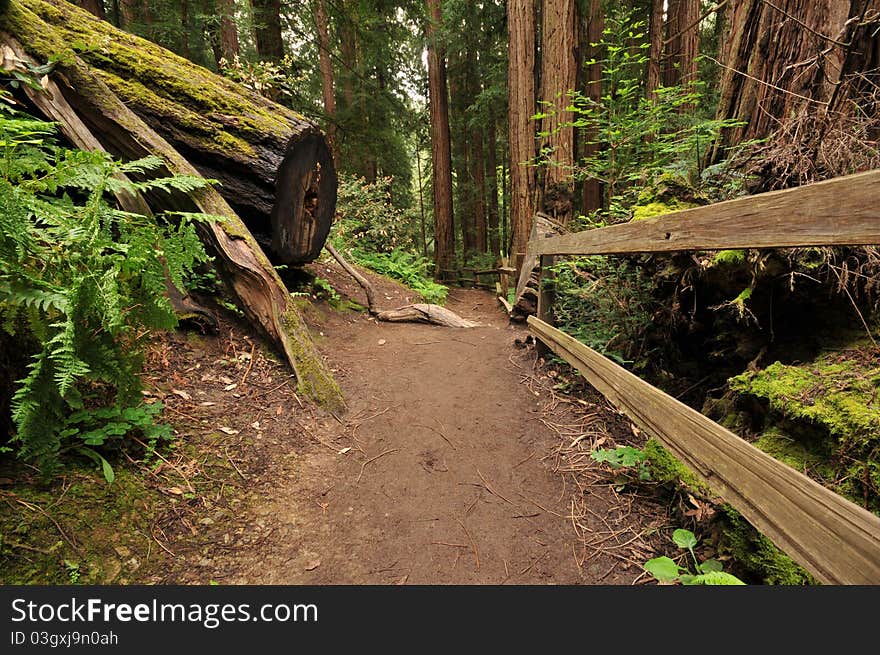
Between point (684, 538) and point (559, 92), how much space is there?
6.86 metres

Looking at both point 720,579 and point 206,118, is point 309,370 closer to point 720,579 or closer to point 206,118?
point 720,579

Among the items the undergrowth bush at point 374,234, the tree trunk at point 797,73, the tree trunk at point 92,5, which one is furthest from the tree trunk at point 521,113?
the tree trunk at point 92,5

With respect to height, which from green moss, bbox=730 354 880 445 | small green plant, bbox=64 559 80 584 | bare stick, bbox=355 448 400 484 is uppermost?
green moss, bbox=730 354 880 445

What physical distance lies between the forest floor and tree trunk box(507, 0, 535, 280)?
15.3ft

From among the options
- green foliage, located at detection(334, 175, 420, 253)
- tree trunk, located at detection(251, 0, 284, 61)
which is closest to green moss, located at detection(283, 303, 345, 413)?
tree trunk, located at detection(251, 0, 284, 61)

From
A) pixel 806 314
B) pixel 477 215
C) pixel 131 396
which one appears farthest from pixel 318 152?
pixel 477 215

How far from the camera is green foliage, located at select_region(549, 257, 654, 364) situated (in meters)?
3.54

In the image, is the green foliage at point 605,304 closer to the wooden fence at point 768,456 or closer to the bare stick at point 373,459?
the wooden fence at point 768,456

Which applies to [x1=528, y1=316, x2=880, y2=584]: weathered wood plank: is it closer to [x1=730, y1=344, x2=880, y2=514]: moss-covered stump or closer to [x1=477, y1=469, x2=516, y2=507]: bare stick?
[x1=730, y1=344, x2=880, y2=514]: moss-covered stump

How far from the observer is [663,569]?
71.2 inches

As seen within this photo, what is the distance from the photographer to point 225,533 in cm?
201

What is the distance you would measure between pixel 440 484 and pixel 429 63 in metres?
14.0

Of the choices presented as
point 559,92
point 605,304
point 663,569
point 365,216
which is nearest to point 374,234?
point 365,216
